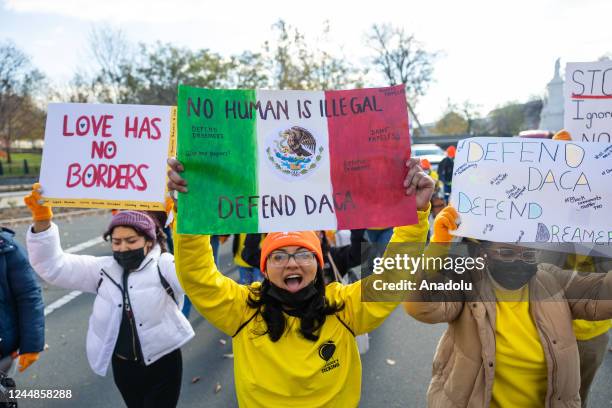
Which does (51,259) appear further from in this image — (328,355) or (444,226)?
(444,226)

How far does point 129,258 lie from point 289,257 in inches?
47.1

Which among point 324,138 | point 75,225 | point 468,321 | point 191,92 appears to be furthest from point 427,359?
point 75,225

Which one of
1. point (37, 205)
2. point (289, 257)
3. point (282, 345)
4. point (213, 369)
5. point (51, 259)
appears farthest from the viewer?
point (213, 369)

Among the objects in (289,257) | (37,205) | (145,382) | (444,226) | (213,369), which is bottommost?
(213,369)

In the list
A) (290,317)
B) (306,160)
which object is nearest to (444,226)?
(306,160)

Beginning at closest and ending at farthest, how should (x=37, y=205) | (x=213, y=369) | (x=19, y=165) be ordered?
1. (x=37, y=205)
2. (x=213, y=369)
3. (x=19, y=165)

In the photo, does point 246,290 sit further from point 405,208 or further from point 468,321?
point 468,321

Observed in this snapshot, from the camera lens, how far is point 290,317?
1.91m

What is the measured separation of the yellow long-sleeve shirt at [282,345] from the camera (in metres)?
1.82

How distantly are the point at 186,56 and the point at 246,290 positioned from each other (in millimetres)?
27627

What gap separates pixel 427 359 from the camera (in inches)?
154

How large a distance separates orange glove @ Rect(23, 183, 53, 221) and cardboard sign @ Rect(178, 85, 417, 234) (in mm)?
1202

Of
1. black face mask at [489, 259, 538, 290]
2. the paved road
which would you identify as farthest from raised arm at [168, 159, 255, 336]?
the paved road

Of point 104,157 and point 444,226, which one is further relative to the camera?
point 104,157
